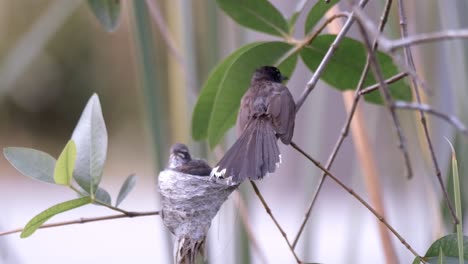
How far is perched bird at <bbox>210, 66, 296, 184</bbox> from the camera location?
107cm

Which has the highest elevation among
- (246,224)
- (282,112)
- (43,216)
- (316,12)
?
(316,12)

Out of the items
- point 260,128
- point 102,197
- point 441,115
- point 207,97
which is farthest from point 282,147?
point 441,115

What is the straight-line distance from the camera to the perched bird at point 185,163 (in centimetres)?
Answer: 139

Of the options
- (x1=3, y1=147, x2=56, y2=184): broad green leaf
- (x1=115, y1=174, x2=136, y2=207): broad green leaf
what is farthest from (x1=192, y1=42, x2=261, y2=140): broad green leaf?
(x1=3, y1=147, x2=56, y2=184): broad green leaf

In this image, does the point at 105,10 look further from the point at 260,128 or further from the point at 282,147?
the point at 282,147

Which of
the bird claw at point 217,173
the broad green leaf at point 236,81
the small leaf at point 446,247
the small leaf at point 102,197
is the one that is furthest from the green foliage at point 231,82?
the small leaf at point 446,247

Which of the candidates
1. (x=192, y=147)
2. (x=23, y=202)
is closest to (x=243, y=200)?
(x=192, y=147)

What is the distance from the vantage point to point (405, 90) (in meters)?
1.21

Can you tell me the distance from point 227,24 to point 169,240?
682 mm

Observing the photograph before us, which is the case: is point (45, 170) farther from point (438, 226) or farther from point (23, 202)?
point (23, 202)

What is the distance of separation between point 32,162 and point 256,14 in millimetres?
432

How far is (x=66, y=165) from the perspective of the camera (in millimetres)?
947

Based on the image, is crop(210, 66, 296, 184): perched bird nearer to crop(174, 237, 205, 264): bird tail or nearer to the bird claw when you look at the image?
A: the bird claw

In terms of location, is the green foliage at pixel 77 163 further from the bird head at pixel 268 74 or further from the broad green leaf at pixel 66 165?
the bird head at pixel 268 74
